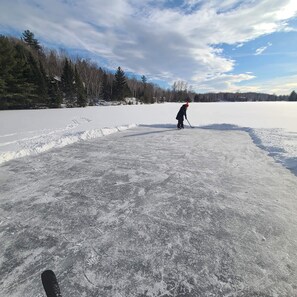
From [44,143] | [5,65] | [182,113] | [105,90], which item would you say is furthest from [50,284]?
[105,90]

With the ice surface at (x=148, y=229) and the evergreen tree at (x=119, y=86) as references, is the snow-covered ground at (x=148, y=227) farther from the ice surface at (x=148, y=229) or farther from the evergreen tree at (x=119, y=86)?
the evergreen tree at (x=119, y=86)

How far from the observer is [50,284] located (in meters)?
1.80

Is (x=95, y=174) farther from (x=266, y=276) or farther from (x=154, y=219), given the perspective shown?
(x=266, y=276)

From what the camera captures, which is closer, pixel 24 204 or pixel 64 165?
pixel 24 204

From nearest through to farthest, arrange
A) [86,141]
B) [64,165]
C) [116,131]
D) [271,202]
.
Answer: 1. [271,202]
2. [64,165]
3. [86,141]
4. [116,131]

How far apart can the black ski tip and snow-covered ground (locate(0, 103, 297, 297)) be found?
93mm

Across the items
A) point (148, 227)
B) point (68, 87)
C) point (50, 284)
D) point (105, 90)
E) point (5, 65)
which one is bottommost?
point (148, 227)

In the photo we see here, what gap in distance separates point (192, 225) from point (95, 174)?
2489mm

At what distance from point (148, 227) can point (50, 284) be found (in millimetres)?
1255

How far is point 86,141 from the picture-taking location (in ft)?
25.9

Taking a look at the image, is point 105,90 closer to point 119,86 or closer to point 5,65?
point 119,86

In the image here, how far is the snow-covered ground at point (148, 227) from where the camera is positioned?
1.94 m

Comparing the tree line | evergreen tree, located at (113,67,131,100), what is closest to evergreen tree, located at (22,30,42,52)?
the tree line

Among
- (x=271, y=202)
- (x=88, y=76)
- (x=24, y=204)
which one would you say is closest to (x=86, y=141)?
(x=24, y=204)
